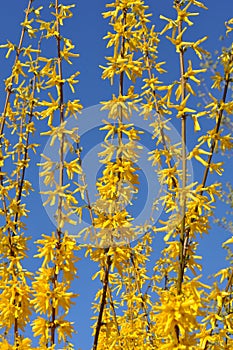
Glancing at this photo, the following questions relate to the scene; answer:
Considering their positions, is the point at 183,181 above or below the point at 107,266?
above

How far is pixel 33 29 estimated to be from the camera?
5.01 meters

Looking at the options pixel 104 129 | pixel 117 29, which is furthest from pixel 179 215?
pixel 117 29

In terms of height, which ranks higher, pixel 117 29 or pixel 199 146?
pixel 117 29

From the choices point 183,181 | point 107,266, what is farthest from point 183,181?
point 107,266

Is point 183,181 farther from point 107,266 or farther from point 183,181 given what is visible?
point 107,266

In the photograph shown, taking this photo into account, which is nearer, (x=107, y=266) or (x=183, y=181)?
(x=183, y=181)

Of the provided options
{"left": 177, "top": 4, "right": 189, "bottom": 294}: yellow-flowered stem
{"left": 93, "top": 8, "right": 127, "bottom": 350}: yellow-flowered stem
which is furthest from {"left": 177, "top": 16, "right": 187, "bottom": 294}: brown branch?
{"left": 93, "top": 8, "right": 127, "bottom": 350}: yellow-flowered stem

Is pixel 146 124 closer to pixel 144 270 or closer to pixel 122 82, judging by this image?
pixel 122 82

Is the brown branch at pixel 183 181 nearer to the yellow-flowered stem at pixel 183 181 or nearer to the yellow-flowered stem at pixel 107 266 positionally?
the yellow-flowered stem at pixel 183 181

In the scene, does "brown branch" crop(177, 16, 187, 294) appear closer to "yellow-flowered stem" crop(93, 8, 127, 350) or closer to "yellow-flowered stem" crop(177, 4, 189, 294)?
"yellow-flowered stem" crop(177, 4, 189, 294)

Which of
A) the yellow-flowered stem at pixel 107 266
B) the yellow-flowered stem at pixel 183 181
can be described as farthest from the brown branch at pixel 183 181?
the yellow-flowered stem at pixel 107 266

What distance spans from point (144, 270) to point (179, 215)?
2.26m

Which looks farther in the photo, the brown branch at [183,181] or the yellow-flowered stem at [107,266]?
the yellow-flowered stem at [107,266]

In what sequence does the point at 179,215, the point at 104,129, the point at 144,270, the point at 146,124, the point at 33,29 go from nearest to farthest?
the point at 179,215, the point at 104,129, the point at 146,124, the point at 33,29, the point at 144,270
